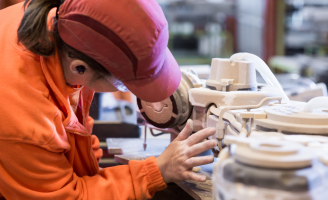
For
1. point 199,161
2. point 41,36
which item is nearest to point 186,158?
point 199,161

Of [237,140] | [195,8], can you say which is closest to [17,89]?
[237,140]

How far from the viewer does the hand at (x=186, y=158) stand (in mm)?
737

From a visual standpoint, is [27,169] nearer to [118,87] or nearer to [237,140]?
[118,87]

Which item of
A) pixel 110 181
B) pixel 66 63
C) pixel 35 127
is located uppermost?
pixel 66 63

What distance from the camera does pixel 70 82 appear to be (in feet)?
2.54

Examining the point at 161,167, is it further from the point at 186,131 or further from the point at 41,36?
the point at 41,36

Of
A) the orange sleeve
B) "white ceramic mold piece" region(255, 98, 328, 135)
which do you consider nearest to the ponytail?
the orange sleeve

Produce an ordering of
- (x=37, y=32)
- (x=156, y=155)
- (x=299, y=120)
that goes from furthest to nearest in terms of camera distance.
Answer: (x=156, y=155), (x=37, y=32), (x=299, y=120)

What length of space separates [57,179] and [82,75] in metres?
0.22

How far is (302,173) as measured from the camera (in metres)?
0.41

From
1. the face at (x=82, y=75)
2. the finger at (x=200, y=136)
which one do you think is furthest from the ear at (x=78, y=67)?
the finger at (x=200, y=136)

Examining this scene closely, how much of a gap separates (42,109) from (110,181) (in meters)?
0.22

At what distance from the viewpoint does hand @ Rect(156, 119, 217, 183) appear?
74 cm

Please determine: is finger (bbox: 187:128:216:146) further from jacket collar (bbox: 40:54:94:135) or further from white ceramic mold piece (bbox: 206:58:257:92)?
jacket collar (bbox: 40:54:94:135)
